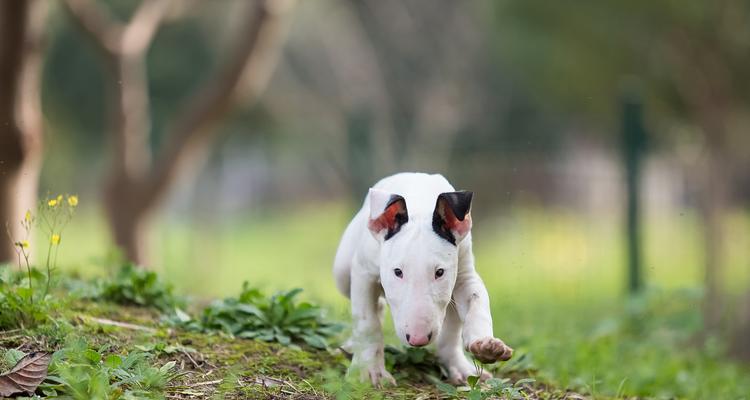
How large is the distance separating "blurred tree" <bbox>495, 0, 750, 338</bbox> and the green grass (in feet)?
2.43

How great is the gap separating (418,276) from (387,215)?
0.32 metres

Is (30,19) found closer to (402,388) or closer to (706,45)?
(402,388)

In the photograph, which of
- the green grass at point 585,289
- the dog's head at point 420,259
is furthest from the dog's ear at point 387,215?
the green grass at point 585,289

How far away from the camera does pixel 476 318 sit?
392cm

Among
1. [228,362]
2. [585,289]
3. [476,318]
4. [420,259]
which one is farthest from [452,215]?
[585,289]

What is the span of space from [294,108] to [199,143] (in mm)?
13604

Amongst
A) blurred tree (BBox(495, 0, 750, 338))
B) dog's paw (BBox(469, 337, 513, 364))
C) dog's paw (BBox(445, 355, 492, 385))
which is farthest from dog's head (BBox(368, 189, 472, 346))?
blurred tree (BBox(495, 0, 750, 338))

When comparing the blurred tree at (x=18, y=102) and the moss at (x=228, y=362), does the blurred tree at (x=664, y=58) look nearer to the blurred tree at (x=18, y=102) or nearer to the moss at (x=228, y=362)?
the moss at (x=228, y=362)

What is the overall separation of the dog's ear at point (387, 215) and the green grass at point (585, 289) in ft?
2.37

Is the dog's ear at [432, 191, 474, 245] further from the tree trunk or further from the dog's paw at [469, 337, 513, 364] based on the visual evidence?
the tree trunk

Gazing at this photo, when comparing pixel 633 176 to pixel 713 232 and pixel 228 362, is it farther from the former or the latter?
pixel 228 362

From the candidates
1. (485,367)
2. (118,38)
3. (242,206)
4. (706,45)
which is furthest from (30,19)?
(242,206)

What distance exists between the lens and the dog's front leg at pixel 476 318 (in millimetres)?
3688

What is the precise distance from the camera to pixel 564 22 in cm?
1375
